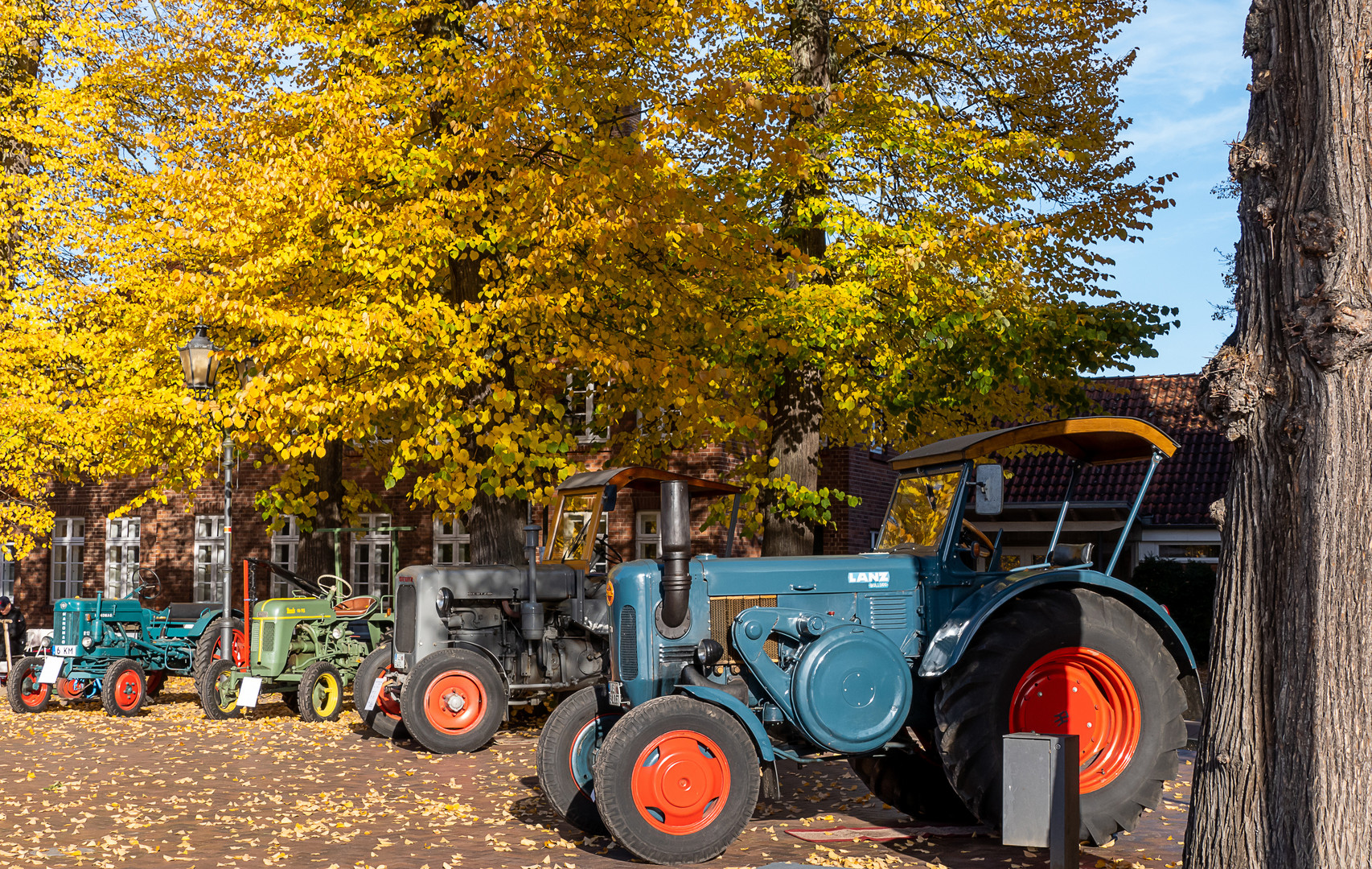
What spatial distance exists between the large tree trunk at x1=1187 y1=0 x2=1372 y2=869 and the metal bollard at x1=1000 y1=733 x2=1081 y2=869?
55cm

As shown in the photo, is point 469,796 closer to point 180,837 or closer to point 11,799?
point 180,837

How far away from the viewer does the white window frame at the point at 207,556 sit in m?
29.7

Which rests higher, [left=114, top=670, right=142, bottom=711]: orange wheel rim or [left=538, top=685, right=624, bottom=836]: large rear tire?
[left=538, top=685, right=624, bottom=836]: large rear tire

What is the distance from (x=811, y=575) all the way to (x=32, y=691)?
1326 centimetres

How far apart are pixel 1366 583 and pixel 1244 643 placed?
57 cm

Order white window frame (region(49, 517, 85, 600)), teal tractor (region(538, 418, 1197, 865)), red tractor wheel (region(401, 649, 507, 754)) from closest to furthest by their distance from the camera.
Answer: teal tractor (region(538, 418, 1197, 865)), red tractor wheel (region(401, 649, 507, 754)), white window frame (region(49, 517, 85, 600))

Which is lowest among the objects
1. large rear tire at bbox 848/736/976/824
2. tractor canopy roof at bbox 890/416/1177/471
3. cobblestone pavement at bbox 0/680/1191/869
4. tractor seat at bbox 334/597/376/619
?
cobblestone pavement at bbox 0/680/1191/869

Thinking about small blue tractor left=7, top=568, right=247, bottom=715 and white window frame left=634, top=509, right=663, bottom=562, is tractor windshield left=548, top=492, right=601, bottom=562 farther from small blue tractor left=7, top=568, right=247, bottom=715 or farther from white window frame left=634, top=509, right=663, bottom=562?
white window frame left=634, top=509, right=663, bottom=562

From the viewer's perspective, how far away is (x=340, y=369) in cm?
1387

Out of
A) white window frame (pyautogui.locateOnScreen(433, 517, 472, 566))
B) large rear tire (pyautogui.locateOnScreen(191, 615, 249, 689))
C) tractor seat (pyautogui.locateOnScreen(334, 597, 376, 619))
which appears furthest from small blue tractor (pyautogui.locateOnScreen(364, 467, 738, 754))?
white window frame (pyautogui.locateOnScreen(433, 517, 472, 566))

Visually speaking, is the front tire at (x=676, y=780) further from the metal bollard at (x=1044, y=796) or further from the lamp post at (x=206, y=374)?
the lamp post at (x=206, y=374)

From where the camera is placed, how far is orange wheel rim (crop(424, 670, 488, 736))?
1302 centimetres

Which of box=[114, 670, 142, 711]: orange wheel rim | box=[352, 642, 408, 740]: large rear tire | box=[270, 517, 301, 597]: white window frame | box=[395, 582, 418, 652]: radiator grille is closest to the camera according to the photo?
box=[352, 642, 408, 740]: large rear tire

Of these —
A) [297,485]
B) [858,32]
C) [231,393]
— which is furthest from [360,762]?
[858,32]
